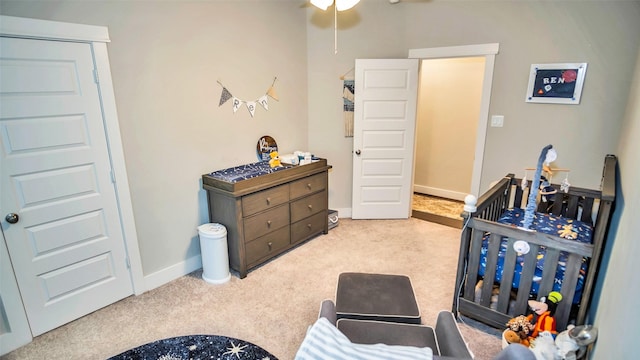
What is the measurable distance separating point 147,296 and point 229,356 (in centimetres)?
113

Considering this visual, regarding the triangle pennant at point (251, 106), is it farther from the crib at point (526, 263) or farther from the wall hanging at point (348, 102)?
the crib at point (526, 263)

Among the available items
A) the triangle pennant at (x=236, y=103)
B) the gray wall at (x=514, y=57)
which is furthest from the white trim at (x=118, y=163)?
the gray wall at (x=514, y=57)

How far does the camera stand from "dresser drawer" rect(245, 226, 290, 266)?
3.12 meters

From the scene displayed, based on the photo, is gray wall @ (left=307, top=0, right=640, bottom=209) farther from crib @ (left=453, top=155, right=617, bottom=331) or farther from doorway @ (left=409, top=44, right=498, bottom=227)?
doorway @ (left=409, top=44, right=498, bottom=227)

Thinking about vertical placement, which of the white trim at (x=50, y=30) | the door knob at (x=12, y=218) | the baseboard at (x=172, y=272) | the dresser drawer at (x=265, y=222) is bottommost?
the baseboard at (x=172, y=272)

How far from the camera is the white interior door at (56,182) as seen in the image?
2.10 m

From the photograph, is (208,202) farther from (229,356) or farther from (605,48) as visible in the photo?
(605,48)

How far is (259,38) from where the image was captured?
11.5 feet

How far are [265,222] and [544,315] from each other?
89.1 inches

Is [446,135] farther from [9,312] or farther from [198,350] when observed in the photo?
[9,312]

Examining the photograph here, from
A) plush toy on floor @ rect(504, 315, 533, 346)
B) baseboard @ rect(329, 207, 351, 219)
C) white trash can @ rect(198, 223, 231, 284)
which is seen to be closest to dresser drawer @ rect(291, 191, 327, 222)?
baseboard @ rect(329, 207, 351, 219)

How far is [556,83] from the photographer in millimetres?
3271

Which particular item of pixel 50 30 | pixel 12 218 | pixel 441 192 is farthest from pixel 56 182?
pixel 441 192

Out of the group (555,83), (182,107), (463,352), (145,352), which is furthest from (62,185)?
(555,83)
